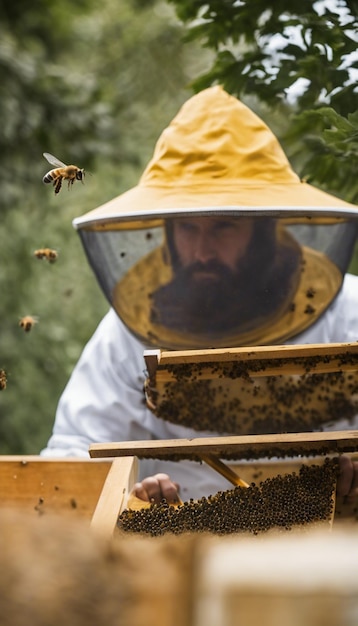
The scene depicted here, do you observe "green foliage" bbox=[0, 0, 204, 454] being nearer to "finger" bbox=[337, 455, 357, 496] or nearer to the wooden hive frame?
the wooden hive frame

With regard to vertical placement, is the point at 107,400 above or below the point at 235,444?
below

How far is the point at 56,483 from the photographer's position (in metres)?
1.96

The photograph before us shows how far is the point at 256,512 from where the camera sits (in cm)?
156

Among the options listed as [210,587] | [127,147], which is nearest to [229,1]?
[210,587]

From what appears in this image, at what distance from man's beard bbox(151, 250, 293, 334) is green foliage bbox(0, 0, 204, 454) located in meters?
2.81

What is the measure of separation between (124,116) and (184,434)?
4.99 meters

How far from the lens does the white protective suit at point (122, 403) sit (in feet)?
8.39

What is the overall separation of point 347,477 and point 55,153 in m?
4.14

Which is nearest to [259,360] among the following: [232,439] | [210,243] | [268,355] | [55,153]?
[268,355]

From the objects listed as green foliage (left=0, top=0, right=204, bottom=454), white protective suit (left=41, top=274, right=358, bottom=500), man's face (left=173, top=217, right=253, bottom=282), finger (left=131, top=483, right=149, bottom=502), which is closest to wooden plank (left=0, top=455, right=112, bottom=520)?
finger (left=131, top=483, right=149, bottom=502)

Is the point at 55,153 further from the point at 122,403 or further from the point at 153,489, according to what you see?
the point at 153,489

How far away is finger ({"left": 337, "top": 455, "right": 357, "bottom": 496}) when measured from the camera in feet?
5.92

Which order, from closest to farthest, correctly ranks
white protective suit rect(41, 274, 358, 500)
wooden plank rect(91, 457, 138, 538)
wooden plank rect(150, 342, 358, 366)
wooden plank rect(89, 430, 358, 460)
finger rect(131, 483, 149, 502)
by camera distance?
wooden plank rect(91, 457, 138, 538) < wooden plank rect(89, 430, 358, 460) < wooden plank rect(150, 342, 358, 366) < finger rect(131, 483, 149, 502) < white protective suit rect(41, 274, 358, 500)

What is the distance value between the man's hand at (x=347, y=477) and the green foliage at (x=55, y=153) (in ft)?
11.4
